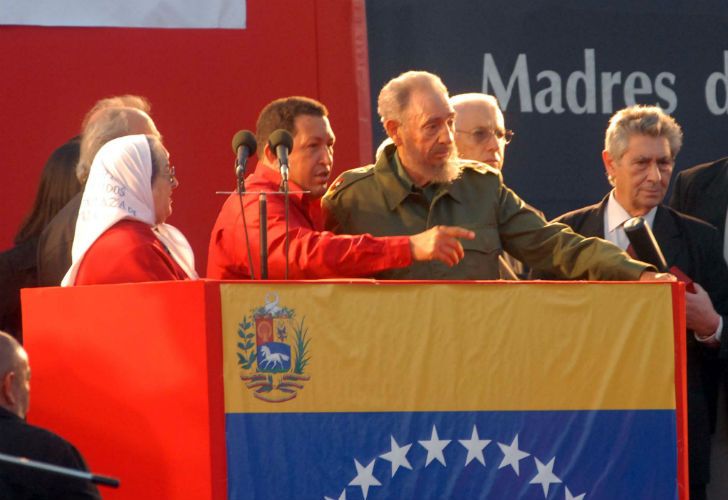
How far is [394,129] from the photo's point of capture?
5188 mm

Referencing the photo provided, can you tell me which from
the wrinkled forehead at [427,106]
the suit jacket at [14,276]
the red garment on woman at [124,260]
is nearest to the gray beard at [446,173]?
the wrinkled forehead at [427,106]

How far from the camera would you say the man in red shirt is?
14.7ft

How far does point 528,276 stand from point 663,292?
1.72 metres

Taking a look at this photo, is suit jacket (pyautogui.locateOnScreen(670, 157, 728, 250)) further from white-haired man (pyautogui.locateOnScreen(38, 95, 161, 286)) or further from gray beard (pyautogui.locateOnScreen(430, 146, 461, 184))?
white-haired man (pyautogui.locateOnScreen(38, 95, 161, 286))

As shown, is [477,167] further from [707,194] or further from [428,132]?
[707,194]

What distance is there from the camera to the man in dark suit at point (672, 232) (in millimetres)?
5203

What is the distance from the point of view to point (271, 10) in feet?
22.8

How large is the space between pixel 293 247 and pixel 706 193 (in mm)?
2181

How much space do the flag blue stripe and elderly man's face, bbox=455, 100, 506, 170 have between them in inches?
76.3

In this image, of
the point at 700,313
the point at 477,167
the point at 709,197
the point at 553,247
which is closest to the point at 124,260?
the point at 477,167

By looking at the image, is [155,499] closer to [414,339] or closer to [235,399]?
[235,399]

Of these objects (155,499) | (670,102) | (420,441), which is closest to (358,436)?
(420,441)

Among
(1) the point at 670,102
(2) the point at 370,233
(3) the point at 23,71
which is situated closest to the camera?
(2) the point at 370,233

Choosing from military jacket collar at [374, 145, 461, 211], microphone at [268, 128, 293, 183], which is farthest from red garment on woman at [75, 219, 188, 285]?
military jacket collar at [374, 145, 461, 211]
